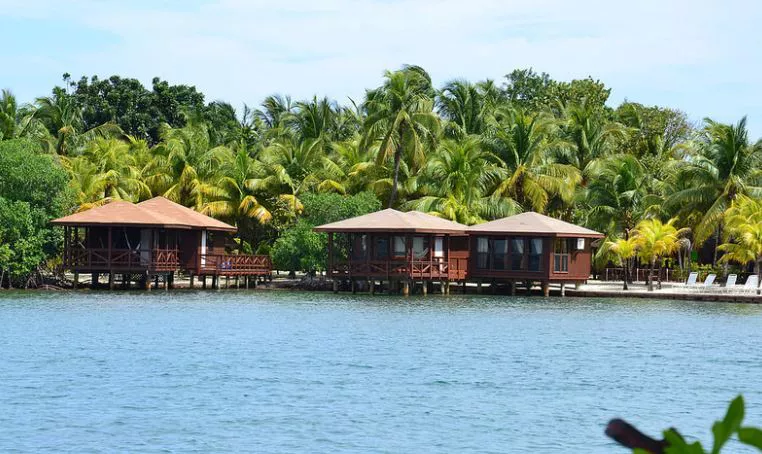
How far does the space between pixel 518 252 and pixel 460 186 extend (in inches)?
216

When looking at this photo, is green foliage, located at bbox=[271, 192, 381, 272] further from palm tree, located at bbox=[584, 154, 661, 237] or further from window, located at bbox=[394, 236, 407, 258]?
palm tree, located at bbox=[584, 154, 661, 237]

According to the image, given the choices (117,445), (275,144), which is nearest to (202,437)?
(117,445)

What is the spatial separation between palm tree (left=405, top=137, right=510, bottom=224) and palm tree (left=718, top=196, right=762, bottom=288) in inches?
373

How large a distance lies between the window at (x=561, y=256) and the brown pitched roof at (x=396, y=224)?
360 centimetres

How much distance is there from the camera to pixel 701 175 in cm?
4659

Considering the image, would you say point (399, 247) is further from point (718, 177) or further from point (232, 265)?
point (718, 177)

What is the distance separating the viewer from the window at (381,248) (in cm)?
4403

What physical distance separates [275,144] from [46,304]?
62.6ft

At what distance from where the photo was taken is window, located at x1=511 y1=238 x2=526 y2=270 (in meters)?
44.2

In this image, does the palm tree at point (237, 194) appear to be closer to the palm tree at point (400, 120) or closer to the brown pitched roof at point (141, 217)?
the brown pitched roof at point (141, 217)

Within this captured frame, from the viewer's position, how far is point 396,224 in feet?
138

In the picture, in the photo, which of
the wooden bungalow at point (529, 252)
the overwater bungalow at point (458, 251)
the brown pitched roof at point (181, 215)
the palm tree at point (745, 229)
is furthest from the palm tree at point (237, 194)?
the palm tree at point (745, 229)

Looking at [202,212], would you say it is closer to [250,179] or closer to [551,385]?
[250,179]

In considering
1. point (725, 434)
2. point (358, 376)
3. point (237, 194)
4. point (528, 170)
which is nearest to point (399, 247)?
point (528, 170)
